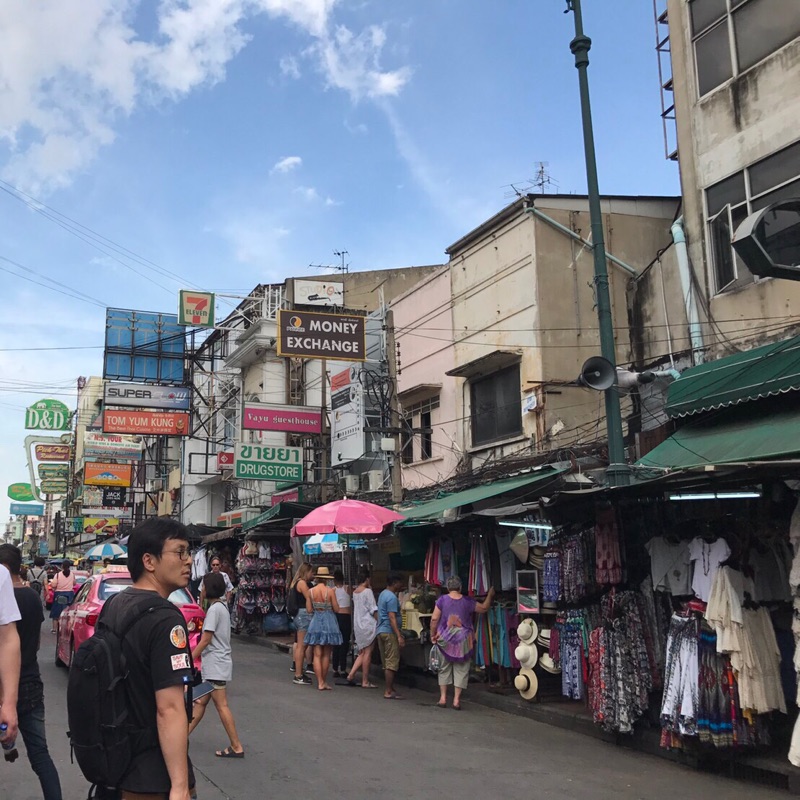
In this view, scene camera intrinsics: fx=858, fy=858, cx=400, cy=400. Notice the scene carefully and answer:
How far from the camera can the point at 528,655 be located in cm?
1110

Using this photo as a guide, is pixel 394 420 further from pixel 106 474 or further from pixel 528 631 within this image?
pixel 106 474

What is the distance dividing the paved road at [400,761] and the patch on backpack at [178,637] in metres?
4.10

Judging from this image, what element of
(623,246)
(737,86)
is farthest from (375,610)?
(737,86)

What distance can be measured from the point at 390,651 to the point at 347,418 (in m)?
9.79

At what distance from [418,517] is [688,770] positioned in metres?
5.85

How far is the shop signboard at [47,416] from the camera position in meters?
56.8

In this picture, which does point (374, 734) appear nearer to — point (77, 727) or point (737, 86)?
point (77, 727)

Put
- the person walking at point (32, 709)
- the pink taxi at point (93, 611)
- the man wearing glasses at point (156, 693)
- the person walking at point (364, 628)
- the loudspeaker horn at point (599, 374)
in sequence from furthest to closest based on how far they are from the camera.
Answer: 1. the person walking at point (364, 628)
2. the pink taxi at point (93, 611)
3. the loudspeaker horn at point (599, 374)
4. the person walking at point (32, 709)
5. the man wearing glasses at point (156, 693)

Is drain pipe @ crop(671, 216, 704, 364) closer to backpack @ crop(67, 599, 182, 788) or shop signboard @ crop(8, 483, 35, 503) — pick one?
backpack @ crop(67, 599, 182, 788)

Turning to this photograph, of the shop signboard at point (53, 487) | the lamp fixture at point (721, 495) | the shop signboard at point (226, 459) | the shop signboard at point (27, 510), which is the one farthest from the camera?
the shop signboard at point (27, 510)

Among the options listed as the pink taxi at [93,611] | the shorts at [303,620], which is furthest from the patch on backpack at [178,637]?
the shorts at [303,620]

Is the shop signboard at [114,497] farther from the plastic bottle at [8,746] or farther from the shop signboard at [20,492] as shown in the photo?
the plastic bottle at [8,746]

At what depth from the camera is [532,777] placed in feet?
25.5

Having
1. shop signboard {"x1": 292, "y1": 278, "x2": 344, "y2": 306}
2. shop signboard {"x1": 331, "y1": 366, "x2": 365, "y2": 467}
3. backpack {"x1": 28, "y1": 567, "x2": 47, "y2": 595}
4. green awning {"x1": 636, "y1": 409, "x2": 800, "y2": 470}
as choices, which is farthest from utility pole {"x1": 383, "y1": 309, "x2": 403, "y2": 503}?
shop signboard {"x1": 292, "y1": 278, "x2": 344, "y2": 306}
